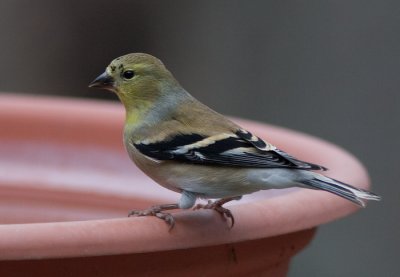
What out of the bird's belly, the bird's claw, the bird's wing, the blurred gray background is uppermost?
the blurred gray background

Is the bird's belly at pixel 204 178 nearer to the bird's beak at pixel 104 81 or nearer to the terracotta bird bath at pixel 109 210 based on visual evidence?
the terracotta bird bath at pixel 109 210

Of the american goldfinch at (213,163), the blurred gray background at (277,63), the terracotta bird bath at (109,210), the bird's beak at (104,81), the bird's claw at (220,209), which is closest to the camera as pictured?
the terracotta bird bath at (109,210)

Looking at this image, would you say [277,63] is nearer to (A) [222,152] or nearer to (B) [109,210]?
(B) [109,210]

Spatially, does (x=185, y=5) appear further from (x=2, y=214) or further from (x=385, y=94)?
(x=2, y=214)

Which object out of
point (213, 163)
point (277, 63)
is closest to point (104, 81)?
point (213, 163)

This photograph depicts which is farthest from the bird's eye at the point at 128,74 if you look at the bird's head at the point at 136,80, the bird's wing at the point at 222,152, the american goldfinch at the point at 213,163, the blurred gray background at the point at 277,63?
the blurred gray background at the point at 277,63

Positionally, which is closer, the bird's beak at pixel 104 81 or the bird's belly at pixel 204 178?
the bird's belly at pixel 204 178

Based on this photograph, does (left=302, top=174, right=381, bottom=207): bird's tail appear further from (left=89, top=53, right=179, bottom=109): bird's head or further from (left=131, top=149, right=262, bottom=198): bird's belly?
(left=89, top=53, right=179, bottom=109): bird's head

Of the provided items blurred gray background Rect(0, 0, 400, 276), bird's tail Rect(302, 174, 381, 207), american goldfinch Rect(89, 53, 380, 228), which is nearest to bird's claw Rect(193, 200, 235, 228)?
american goldfinch Rect(89, 53, 380, 228)
